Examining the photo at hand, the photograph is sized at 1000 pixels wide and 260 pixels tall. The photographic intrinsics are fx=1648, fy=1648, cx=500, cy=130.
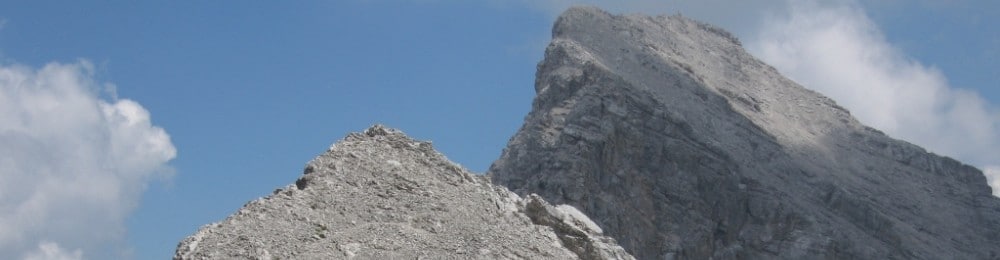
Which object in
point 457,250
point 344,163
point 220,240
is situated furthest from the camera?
point 344,163

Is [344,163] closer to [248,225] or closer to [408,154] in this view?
[408,154]

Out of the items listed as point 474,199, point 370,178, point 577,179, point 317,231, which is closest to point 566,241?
point 474,199

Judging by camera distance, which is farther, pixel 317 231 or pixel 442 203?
pixel 442 203

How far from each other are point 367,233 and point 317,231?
1161 mm

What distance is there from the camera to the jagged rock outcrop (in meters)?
35.5

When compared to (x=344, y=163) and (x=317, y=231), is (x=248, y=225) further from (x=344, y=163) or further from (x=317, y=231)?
(x=344, y=163)

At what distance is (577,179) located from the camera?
197000 millimetres

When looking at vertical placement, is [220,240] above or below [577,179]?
below

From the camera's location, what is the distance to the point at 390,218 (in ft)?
125

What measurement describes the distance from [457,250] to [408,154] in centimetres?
500

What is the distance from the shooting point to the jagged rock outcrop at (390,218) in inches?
1399

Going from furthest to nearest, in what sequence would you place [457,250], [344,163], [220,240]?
1. [344,163]
2. [457,250]
3. [220,240]

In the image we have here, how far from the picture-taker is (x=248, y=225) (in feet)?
118

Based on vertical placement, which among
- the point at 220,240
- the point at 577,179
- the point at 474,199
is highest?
the point at 577,179
